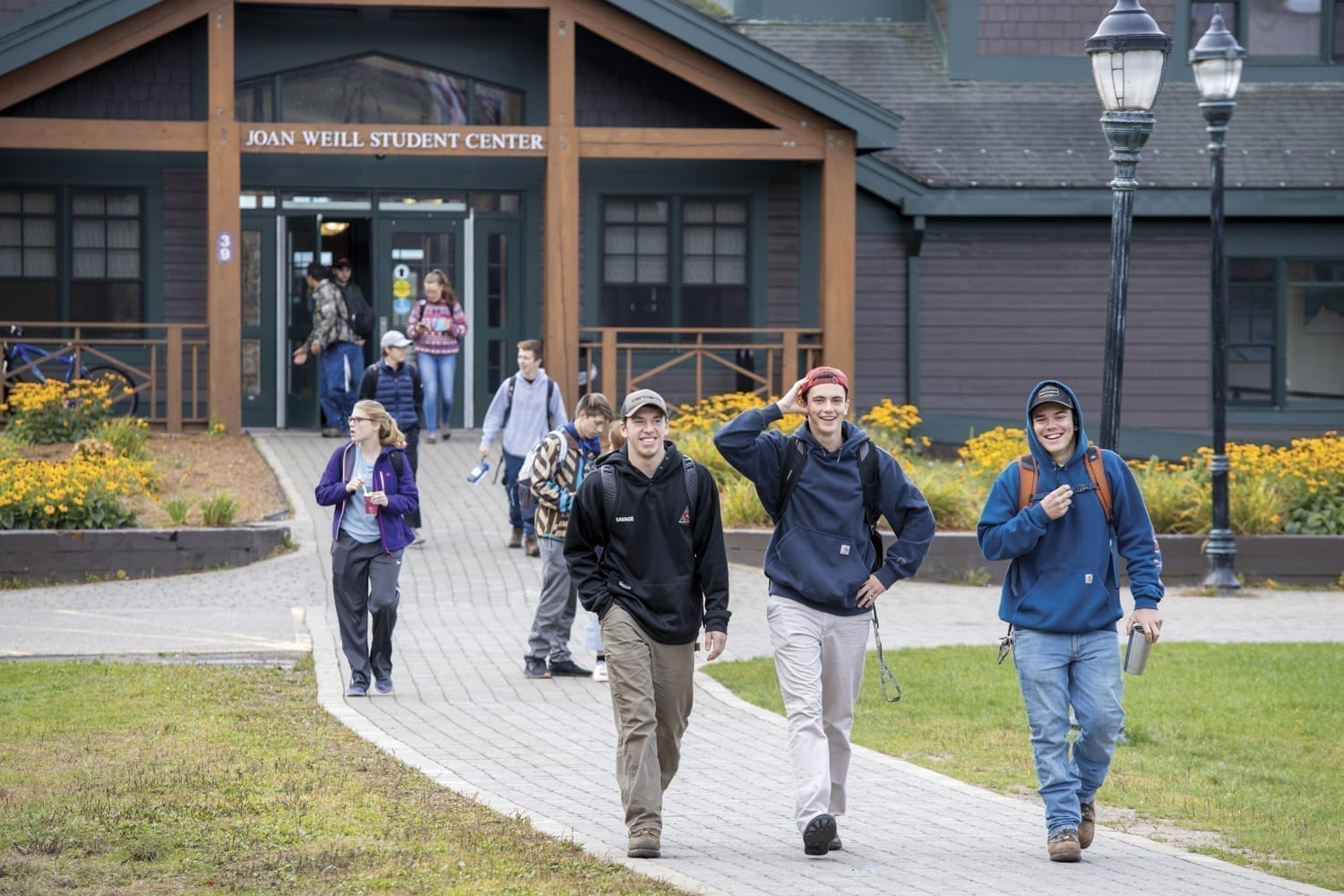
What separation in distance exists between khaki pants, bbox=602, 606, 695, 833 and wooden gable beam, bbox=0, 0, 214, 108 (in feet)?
44.9

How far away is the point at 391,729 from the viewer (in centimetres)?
923

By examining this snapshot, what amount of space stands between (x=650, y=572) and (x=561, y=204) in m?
12.8

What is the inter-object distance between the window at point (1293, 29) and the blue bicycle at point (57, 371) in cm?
1392

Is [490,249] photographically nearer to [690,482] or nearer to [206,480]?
[206,480]

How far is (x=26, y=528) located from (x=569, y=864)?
29.3 ft

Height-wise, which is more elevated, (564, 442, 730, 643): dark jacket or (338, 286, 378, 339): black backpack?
(338, 286, 378, 339): black backpack

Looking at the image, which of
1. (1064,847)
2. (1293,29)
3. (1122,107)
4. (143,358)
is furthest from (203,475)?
(1293,29)

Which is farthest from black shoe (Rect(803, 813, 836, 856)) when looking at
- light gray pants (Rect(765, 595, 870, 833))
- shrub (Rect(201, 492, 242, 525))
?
shrub (Rect(201, 492, 242, 525))

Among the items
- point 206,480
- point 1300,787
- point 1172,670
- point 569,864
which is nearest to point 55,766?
point 569,864

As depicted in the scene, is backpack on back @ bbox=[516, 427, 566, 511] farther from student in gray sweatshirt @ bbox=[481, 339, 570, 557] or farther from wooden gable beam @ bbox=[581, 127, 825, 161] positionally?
wooden gable beam @ bbox=[581, 127, 825, 161]

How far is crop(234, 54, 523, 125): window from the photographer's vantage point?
68.5ft

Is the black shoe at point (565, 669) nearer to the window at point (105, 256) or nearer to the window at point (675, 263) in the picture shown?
the window at point (675, 263)

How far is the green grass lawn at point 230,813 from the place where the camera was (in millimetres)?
6086

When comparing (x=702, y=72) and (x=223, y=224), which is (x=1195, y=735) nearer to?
(x=702, y=72)
